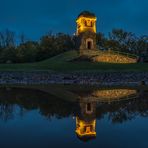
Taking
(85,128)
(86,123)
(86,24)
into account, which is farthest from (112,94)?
(86,24)

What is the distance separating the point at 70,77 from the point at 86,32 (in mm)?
29538

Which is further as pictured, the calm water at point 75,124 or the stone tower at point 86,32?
the stone tower at point 86,32

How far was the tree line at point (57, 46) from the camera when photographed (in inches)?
2665

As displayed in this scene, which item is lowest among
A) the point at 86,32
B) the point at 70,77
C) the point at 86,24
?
the point at 70,77

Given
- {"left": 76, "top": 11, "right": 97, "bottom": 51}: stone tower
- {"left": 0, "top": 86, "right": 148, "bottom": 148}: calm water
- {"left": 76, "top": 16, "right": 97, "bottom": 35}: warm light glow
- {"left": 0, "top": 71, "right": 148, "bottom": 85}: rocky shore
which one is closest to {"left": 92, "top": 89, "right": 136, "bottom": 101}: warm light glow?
{"left": 0, "top": 86, "right": 148, "bottom": 148}: calm water

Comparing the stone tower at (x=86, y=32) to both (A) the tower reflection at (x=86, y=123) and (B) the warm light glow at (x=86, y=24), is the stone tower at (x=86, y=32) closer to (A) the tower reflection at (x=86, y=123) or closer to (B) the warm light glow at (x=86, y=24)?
(B) the warm light glow at (x=86, y=24)

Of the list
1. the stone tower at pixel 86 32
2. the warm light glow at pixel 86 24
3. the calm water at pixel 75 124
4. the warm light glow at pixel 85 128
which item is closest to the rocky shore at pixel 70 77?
the calm water at pixel 75 124

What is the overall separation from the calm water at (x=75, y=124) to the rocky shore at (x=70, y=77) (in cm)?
2182

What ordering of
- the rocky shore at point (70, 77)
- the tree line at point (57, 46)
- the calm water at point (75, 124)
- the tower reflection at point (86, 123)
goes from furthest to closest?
1. the tree line at point (57, 46)
2. the rocky shore at point (70, 77)
3. the tower reflection at point (86, 123)
4. the calm water at point (75, 124)

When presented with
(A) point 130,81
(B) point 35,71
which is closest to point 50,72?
(B) point 35,71

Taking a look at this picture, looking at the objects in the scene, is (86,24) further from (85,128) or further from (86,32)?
(85,128)

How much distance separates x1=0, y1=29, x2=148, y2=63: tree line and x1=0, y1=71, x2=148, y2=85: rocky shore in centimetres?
2531

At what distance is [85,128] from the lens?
1119cm

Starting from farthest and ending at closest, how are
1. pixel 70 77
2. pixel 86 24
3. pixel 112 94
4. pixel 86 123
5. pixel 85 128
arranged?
pixel 86 24, pixel 70 77, pixel 112 94, pixel 86 123, pixel 85 128
